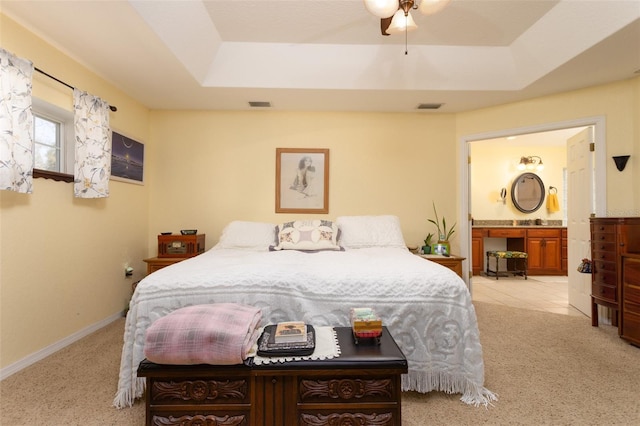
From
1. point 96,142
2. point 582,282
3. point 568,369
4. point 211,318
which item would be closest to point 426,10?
point 211,318

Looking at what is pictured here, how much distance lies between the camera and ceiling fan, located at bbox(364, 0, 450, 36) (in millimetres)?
1712

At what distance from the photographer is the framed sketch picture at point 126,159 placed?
304cm

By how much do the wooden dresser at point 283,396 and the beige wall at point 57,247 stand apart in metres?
1.63

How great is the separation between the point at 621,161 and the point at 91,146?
16.2 feet

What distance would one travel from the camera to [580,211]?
3289 millimetres

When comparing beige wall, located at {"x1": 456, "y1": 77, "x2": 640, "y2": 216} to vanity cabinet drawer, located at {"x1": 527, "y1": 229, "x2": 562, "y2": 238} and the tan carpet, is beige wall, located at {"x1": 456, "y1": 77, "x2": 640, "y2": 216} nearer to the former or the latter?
the tan carpet

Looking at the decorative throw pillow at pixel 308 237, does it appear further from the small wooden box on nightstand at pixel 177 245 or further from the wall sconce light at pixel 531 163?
the wall sconce light at pixel 531 163

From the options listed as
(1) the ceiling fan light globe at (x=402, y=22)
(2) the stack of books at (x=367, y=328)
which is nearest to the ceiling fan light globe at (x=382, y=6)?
(1) the ceiling fan light globe at (x=402, y=22)

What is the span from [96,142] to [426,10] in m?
2.82

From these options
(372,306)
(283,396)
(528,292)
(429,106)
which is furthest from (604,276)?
(283,396)

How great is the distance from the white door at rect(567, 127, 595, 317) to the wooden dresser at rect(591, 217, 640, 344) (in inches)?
13.8

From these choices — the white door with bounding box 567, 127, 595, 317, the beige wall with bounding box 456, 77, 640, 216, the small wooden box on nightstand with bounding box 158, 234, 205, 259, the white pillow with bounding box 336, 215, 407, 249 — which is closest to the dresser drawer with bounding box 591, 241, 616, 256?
the white door with bounding box 567, 127, 595, 317

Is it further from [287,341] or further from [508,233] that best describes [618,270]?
[287,341]

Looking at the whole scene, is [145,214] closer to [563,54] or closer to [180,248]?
[180,248]
